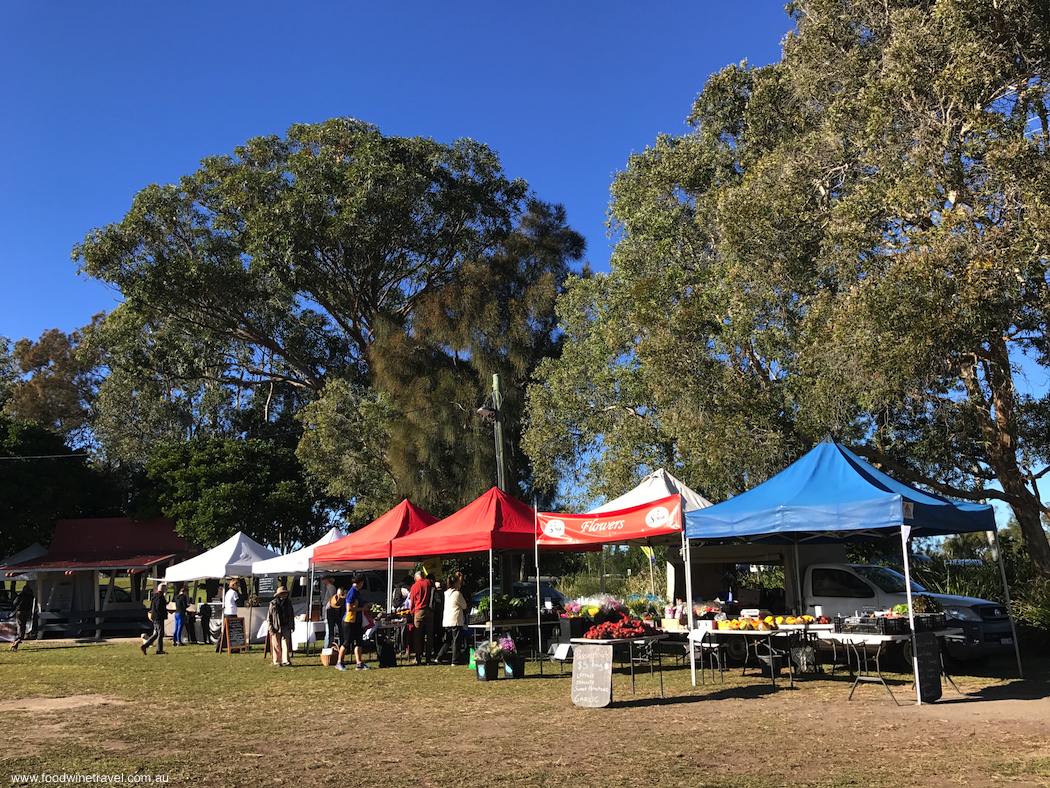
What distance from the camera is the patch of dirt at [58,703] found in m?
10.6

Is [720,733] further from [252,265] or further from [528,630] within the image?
[252,265]

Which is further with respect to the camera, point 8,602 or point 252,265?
point 252,265

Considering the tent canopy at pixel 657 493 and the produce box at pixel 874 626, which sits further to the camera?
the tent canopy at pixel 657 493

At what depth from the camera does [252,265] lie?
3400cm

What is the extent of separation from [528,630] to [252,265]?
22.0 meters

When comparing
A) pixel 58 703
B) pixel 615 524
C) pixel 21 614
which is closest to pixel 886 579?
pixel 615 524

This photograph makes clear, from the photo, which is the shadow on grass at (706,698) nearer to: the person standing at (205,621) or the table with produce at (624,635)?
the table with produce at (624,635)

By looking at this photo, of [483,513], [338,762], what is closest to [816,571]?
[483,513]

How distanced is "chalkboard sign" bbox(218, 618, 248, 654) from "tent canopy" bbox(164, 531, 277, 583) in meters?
2.54

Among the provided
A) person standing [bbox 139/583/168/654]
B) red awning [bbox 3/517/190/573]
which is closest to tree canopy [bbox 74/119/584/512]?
red awning [bbox 3/517/190/573]

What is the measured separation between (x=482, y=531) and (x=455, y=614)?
165 centimetres

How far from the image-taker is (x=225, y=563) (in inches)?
894

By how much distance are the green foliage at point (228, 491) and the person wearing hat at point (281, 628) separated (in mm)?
18110

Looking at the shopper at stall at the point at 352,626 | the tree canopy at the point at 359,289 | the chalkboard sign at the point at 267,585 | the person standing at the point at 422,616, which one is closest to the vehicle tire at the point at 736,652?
the person standing at the point at 422,616
